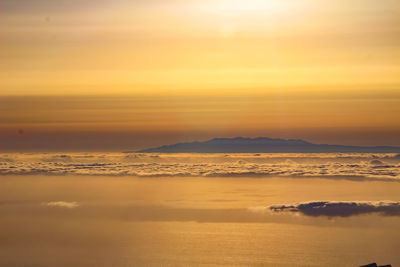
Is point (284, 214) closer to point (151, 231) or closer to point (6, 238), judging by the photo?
point (151, 231)

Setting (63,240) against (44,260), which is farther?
(63,240)

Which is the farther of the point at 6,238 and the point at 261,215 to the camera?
the point at 261,215

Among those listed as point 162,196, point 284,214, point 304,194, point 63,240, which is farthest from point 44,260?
point 304,194

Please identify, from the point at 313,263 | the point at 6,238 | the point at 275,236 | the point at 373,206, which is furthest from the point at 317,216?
the point at 6,238

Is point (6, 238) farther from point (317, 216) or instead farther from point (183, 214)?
point (317, 216)

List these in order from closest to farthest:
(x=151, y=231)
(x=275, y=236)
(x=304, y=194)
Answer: (x=275, y=236) → (x=151, y=231) → (x=304, y=194)

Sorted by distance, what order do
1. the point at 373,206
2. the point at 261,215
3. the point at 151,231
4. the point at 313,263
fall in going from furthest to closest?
the point at 373,206 → the point at 261,215 → the point at 151,231 → the point at 313,263

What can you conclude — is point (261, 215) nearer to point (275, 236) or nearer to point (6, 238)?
point (275, 236)

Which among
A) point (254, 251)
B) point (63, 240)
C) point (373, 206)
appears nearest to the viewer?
point (254, 251)

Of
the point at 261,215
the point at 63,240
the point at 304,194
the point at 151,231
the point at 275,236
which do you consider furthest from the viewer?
the point at 304,194
